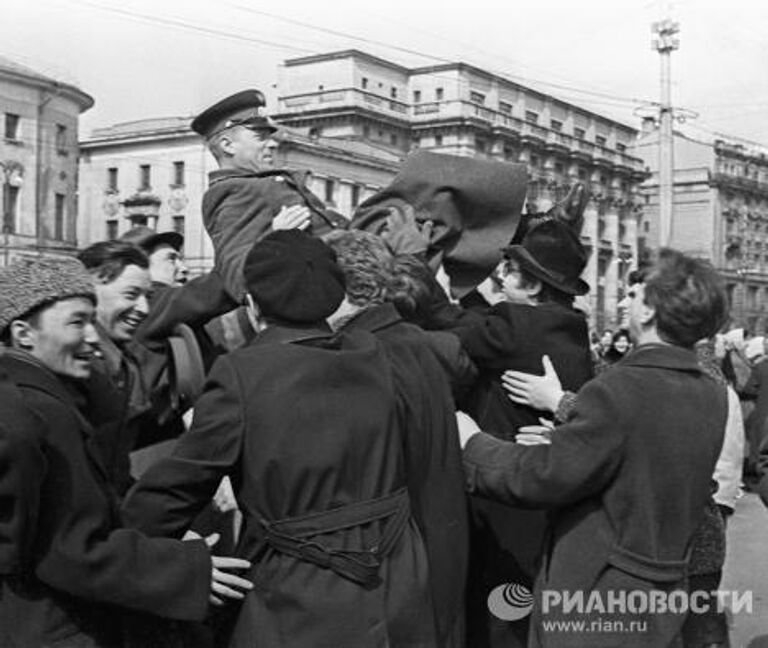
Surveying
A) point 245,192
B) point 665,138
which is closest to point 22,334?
point 245,192

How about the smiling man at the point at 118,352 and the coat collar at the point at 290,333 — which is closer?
the coat collar at the point at 290,333

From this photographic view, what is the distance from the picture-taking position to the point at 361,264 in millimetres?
3250

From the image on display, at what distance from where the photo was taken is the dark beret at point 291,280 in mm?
2879

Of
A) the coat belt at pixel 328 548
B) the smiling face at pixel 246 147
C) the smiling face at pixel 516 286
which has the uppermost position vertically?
the smiling face at pixel 246 147

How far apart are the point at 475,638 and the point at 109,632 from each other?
1563 millimetres

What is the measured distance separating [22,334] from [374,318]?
0.97 m

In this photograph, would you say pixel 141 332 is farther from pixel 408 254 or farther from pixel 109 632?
pixel 109 632

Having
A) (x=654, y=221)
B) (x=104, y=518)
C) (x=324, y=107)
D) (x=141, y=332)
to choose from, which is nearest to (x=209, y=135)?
(x=141, y=332)

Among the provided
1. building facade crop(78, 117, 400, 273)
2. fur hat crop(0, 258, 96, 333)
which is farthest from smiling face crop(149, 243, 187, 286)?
building facade crop(78, 117, 400, 273)

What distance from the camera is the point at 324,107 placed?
60625mm


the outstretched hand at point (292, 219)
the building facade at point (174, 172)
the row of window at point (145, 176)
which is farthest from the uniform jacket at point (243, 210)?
the row of window at point (145, 176)

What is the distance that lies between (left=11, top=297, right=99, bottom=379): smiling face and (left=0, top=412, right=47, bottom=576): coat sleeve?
1.26 feet

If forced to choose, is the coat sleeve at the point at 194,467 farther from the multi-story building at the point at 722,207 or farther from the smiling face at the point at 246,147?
the multi-story building at the point at 722,207

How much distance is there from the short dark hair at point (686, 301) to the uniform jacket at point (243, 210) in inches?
42.8
